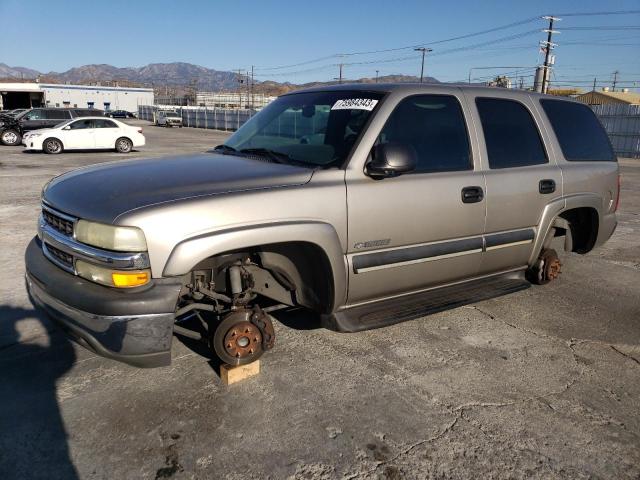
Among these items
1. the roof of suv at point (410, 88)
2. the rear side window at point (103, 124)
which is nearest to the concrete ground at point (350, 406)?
the roof of suv at point (410, 88)

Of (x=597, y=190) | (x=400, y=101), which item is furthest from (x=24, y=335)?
(x=597, y=190)

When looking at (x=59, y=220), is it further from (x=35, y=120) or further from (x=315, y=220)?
(x=35, y=120)

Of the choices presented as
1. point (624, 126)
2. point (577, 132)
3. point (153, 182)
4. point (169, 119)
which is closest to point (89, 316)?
point (153, 182)

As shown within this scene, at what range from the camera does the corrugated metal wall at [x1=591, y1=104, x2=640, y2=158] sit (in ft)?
81.9

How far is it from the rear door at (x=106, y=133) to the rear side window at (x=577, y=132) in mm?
17927

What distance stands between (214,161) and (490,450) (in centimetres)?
240

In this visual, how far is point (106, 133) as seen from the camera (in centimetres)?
1908

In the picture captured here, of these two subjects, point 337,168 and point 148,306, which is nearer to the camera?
point 148,306

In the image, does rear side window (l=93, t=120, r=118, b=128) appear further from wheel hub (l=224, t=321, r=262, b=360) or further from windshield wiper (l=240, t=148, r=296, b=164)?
wheel hub (l=224, t=321, r=262, b=360)

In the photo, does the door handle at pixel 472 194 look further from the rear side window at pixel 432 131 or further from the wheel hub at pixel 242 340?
the wheel hub at pixel 242 340

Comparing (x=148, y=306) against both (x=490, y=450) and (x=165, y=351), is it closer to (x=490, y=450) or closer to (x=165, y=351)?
(x=165, y=351)

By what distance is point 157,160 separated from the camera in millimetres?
3547

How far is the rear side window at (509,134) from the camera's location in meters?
3.89

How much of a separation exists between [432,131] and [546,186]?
127cm
